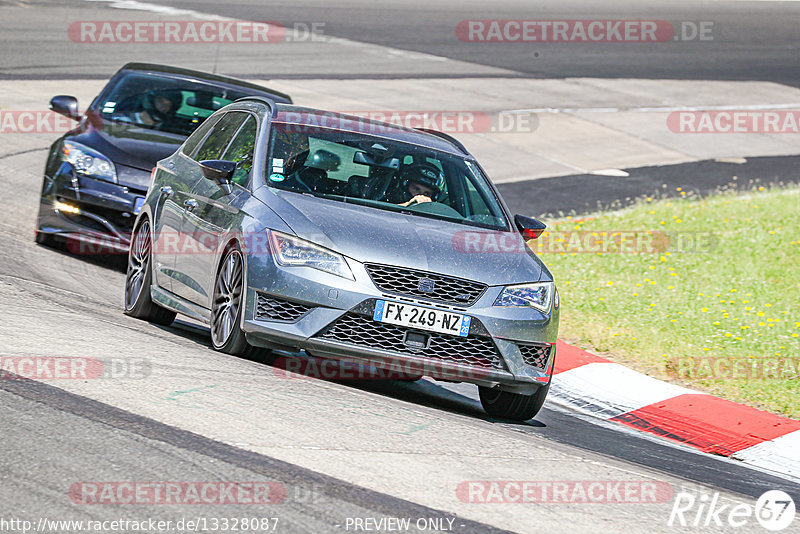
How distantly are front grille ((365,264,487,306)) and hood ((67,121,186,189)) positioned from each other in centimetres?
420

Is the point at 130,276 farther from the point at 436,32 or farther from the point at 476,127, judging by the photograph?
the point at 436,32

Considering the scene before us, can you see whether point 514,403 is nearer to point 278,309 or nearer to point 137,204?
point 278,309

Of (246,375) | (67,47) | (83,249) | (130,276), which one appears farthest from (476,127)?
(246,375)

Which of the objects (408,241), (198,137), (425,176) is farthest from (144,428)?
(198,137)

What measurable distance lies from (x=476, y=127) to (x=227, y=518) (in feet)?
54.8

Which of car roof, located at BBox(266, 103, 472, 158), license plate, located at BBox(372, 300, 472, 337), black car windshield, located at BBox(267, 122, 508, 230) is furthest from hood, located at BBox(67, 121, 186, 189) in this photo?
license plate, located at BBox(372, 300, 472, 337)

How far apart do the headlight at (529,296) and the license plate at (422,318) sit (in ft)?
0.90

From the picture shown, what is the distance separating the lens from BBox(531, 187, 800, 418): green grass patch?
9.31 m

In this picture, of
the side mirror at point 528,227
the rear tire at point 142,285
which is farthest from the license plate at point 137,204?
the side mirror at point 528,227

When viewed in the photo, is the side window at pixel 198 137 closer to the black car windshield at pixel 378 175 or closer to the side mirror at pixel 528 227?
the black car windshield at pixel 378 175

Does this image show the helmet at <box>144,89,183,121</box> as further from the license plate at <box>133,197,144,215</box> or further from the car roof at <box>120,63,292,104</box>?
the license plate at <box>133,197,144,215</box>

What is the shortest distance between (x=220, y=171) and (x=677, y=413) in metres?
3.37

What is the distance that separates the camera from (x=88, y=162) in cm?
1066

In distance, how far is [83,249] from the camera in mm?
11172
